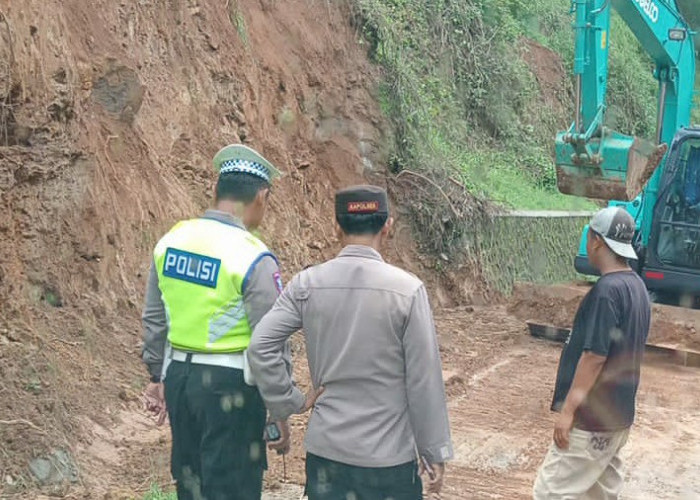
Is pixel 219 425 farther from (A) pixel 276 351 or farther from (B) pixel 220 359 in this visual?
(A) pixel 276 351

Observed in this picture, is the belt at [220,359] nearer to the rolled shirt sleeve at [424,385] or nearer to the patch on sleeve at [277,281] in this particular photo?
the patch on sleeve at [277,281]

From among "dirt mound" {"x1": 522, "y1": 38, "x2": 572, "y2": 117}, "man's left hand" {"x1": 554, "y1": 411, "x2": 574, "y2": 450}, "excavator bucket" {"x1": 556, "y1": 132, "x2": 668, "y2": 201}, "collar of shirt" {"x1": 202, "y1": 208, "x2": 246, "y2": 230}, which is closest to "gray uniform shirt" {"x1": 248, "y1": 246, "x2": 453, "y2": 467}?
"collar of shirt" {"x1": 202, "y1": 208, "x2": 246, "y2": 230}

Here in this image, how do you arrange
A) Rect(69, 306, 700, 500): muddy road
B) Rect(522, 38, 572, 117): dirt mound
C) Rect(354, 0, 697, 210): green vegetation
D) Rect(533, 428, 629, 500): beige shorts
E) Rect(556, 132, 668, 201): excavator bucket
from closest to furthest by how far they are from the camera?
Rect(533, 428, 629, 500): beige shorts, Rect(69, 306, 700, 500): muddy road, Rect(556, 132, 668, 201): excavator bucket, Rect(354, 0, 697, 210): green vegetation, Rect(522, 38, 572, 117): dirt mound

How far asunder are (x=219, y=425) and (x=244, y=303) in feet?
1.76

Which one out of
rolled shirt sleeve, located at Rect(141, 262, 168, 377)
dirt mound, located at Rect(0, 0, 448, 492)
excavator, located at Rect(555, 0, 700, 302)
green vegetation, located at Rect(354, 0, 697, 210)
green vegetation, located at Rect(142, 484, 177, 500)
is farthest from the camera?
green vegetation, located at Rect(354, 0, 697, 210)

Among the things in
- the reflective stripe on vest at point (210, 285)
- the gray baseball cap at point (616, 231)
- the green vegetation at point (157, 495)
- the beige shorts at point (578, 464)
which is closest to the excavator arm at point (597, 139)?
the gray baseball cap at point (616, 231)

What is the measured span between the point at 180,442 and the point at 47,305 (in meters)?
3.78

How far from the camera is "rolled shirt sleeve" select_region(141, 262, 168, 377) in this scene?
4469 millimetres

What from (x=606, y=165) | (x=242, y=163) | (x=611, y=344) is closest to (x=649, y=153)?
(x=606, y=165)

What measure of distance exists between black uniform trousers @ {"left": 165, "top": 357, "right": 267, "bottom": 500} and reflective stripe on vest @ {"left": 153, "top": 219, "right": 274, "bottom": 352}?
5.2 inches

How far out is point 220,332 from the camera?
4141 millimetres

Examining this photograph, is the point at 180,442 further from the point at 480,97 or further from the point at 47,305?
the point at 480,97

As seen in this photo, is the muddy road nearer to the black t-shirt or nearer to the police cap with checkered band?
the black t-shirt

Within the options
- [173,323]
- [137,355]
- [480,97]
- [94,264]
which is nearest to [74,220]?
[94,264]
